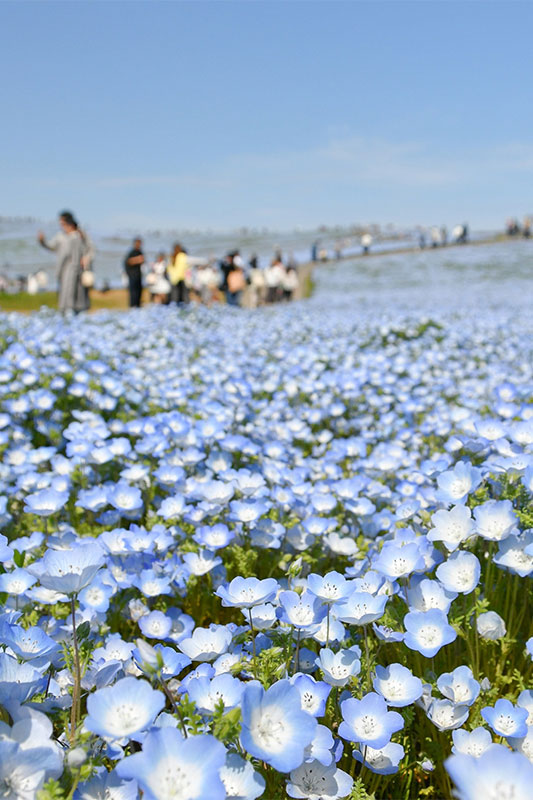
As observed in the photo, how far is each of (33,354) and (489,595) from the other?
4.41m

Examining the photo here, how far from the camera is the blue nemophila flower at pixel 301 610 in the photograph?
1.43 meters

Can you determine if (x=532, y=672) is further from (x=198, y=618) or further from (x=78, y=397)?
(x=78, y=397)

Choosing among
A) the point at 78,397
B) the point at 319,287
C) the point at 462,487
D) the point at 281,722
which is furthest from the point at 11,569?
the point at 319,287

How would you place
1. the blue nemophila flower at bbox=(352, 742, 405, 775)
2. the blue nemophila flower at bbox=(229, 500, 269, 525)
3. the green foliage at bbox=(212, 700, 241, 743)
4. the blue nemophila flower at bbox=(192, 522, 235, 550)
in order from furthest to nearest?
the blue nemophila flower at bbox=(229, 500, 269, 525)
the blue nemophila flower at bbox=(192, 522, 235, 550)
the blue nemophila flower at bbox=(352, 742, 405, 775)
the green foliage at bbox=(212, 700, 241, 743)

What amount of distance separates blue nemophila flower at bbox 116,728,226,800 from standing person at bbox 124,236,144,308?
13.0 m

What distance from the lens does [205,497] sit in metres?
2.38

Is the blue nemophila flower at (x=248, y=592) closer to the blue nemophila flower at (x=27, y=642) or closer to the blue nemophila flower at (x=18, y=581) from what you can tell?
the blue nemophila flower at (x=27, y=642)

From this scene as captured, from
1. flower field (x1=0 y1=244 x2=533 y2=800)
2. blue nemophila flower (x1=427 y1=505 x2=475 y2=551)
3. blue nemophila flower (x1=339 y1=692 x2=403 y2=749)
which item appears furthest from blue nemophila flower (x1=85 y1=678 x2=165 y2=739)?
blue nemophila flower (x1=427 y1=505 x2=475 y2=551)

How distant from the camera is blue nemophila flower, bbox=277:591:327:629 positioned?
1435 mm

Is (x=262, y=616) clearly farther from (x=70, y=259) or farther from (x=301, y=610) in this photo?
(x=70, y=259)

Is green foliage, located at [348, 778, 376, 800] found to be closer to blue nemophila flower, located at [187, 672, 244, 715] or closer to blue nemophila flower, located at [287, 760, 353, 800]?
blue nemophila flower, located at [287, 760, 353, 800]

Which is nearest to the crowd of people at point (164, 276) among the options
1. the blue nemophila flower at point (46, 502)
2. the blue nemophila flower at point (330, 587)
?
the blue nemophila flower at point (46, 502)

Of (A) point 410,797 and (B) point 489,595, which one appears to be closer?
(A) point 410,797

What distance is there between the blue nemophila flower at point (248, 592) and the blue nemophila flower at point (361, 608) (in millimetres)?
166
